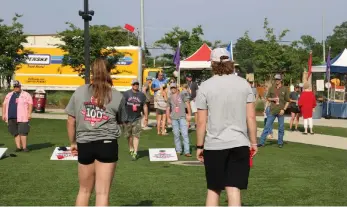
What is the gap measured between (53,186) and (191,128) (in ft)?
37.7

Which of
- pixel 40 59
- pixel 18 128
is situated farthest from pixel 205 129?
pixel 40 59

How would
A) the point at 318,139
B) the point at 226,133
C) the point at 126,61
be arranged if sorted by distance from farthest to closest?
1. the point at 126,61
2. the point at 318,139
3. the point at 226,133

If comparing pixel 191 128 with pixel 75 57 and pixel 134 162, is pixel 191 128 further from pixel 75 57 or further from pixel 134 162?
pixel 75 57

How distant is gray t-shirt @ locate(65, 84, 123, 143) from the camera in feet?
18.8

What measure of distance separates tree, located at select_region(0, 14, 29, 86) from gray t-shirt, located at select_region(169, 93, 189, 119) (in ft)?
61.0

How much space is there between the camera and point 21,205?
24.8ft

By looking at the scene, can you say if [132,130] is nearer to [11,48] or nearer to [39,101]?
[39,101]

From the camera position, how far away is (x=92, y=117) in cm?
573

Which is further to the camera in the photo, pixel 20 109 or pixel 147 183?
pixel 20 109

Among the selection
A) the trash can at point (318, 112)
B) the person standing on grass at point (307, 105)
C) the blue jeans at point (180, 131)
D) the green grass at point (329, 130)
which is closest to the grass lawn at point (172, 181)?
the blue jeans at point (180, 131)

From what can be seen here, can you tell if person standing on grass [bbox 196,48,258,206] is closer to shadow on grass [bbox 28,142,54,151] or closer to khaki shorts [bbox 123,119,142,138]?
khaki shorts [bbox 123,119,142,138]

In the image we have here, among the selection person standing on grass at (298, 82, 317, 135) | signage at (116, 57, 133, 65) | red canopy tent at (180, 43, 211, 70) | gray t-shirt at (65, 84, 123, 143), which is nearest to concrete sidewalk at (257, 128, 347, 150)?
person standing on grass at (298, 82, 317, 135)

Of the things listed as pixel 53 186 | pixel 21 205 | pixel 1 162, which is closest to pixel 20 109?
pixel 1 162

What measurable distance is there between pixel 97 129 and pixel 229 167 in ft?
4.37
